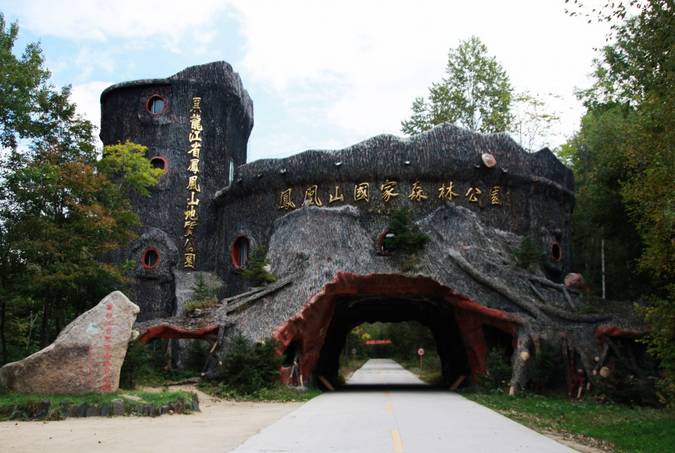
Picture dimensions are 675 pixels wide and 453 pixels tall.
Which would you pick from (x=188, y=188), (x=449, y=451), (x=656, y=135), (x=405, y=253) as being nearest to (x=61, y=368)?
(x=449, y=451)

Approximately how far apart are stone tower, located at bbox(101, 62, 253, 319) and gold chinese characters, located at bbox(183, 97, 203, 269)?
0.13ft

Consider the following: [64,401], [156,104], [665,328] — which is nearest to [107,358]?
[64,401]

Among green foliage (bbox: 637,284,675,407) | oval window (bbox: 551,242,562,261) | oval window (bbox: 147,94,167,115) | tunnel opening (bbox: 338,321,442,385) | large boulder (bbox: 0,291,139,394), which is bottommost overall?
tunnel opening (bbox: 338,321,442,385)

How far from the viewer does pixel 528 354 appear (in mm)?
17562

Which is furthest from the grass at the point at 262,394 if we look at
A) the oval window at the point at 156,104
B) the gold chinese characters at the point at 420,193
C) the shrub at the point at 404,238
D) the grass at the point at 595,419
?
the oval window at the point at 156,104

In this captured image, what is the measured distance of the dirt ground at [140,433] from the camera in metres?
8.00

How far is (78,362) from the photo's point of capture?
514 inches

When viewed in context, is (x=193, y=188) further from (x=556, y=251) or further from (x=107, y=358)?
(x=107, y=358)

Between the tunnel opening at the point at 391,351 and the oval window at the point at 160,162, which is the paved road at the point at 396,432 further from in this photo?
the tunnel opening at the point at 391,351

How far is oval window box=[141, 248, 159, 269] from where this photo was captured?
27.0 metres

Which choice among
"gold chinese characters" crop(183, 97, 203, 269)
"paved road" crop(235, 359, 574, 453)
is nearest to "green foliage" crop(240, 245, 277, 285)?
"paved road" crop(235, 359, 574, 453)

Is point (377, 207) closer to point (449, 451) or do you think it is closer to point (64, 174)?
point (64, 174)

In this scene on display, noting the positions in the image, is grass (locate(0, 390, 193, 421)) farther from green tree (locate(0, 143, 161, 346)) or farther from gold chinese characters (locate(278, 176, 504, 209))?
gold chinese characters (locate(278, 176, 504, 209))

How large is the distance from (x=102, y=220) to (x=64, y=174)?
5.16 ft
